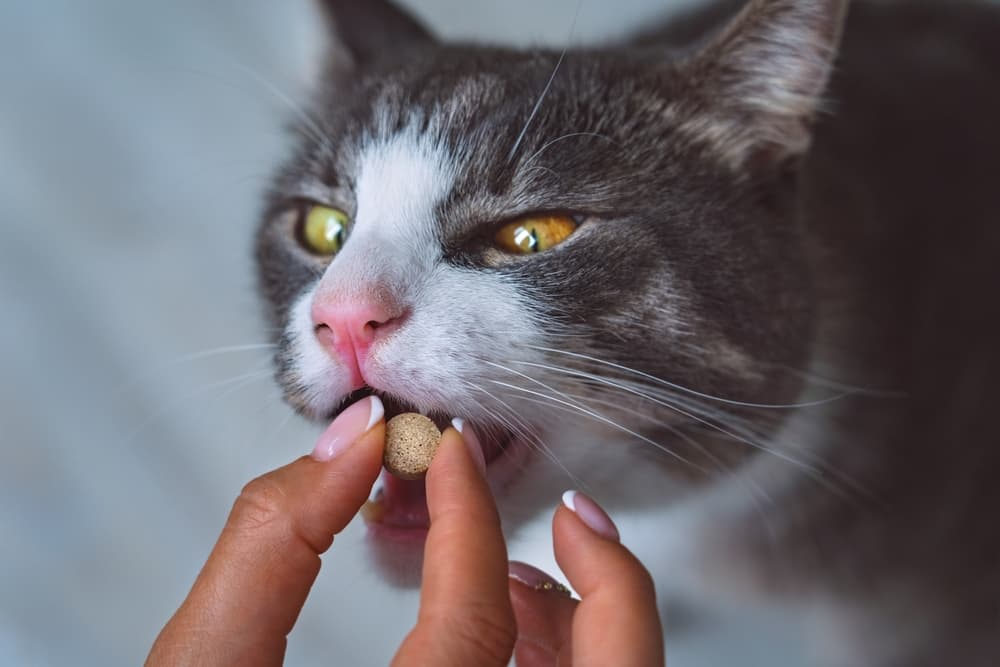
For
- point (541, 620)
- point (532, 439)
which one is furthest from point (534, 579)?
point (532, 439)

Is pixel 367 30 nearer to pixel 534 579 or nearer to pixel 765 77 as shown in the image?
pixel 765 77

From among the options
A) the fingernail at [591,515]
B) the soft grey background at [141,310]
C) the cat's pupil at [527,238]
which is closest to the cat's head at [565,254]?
the cat's pupil at [527,238]

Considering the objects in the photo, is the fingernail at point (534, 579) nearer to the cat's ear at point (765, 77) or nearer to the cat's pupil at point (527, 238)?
the cat's pupil at point (527, 238)

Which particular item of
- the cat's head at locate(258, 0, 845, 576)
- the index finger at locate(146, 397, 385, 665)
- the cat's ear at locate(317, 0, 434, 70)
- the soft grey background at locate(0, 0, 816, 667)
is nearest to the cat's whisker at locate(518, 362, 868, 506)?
the cat's head at locate(258, 0, 845, 576)

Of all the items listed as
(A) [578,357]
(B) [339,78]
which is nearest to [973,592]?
(A) [578,357]

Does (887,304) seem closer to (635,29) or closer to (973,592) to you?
(973,592)

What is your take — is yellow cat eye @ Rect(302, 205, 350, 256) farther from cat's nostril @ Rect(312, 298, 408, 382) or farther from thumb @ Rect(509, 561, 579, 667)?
thumb @ Rect(509, 561, 579, 667)
